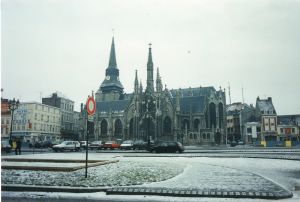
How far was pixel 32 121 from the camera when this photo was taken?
75875mm

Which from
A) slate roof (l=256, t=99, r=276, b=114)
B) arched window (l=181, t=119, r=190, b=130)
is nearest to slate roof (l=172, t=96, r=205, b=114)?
arched window (l=181, t=119, r=190, b=130)

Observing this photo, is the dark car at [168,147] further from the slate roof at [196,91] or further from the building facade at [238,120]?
the building facade at [238,120]

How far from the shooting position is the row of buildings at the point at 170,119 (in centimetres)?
7081

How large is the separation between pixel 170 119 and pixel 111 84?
26.2 meters

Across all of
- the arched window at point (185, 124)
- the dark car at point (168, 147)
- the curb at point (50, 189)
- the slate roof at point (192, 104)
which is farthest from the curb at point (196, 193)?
the slate roof at point (192, 104)

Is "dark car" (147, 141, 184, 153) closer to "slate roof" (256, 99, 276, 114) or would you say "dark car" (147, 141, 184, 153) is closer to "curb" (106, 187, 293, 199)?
"curb" (106, 187, 293, 199)

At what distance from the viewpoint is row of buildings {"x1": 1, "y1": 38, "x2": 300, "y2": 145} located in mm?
70812

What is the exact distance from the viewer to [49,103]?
91.4 m

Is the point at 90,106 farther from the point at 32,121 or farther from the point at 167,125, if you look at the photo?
the point at 32,121

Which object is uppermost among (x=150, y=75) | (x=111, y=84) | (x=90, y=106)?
(x=150, y=75)

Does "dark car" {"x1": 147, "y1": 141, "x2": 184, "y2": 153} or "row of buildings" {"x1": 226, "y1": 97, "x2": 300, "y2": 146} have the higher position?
"row of buildings" {"x1": 226, "y1": 97, "x2": 300, "y2": 146}

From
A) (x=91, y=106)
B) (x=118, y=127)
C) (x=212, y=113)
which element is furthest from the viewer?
(x=118, y=127)

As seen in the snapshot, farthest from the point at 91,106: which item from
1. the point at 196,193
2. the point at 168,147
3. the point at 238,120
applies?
the point at 238,120

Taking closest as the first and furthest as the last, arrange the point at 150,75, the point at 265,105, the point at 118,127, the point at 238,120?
the point at 265,105, the point at 150,75, the point at 118,127, the point at 238,120
